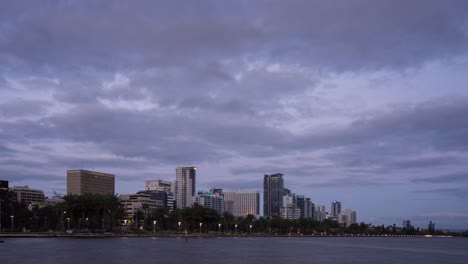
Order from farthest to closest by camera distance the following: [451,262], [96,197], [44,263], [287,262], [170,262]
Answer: [96,197] < [451,262] < [287,262] < [170,262] < [44,263]

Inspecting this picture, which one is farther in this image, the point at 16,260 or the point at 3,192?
the point at 3,192

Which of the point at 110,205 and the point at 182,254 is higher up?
the point at 110,205

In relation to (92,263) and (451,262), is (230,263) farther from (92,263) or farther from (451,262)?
(451,262)

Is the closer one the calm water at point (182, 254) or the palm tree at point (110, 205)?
the calm water at point (182, 254)

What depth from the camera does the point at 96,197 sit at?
6112 inches

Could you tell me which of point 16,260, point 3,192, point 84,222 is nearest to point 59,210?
point 84,222

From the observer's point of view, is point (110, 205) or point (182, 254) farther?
point (110, 205)

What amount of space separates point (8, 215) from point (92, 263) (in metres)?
126

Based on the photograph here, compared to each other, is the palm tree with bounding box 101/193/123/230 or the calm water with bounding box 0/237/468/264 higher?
the palm tree with bounding box 101/193/123/230

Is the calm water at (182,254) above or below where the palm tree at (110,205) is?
below

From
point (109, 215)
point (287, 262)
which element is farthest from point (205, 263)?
point (109, 215)

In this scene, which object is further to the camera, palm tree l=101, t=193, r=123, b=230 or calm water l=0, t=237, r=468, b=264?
palm tree l=101, t=193, r=123, b=230

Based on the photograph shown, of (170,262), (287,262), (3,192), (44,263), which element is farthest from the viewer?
(3,192)

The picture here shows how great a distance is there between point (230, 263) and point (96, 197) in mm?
108522
